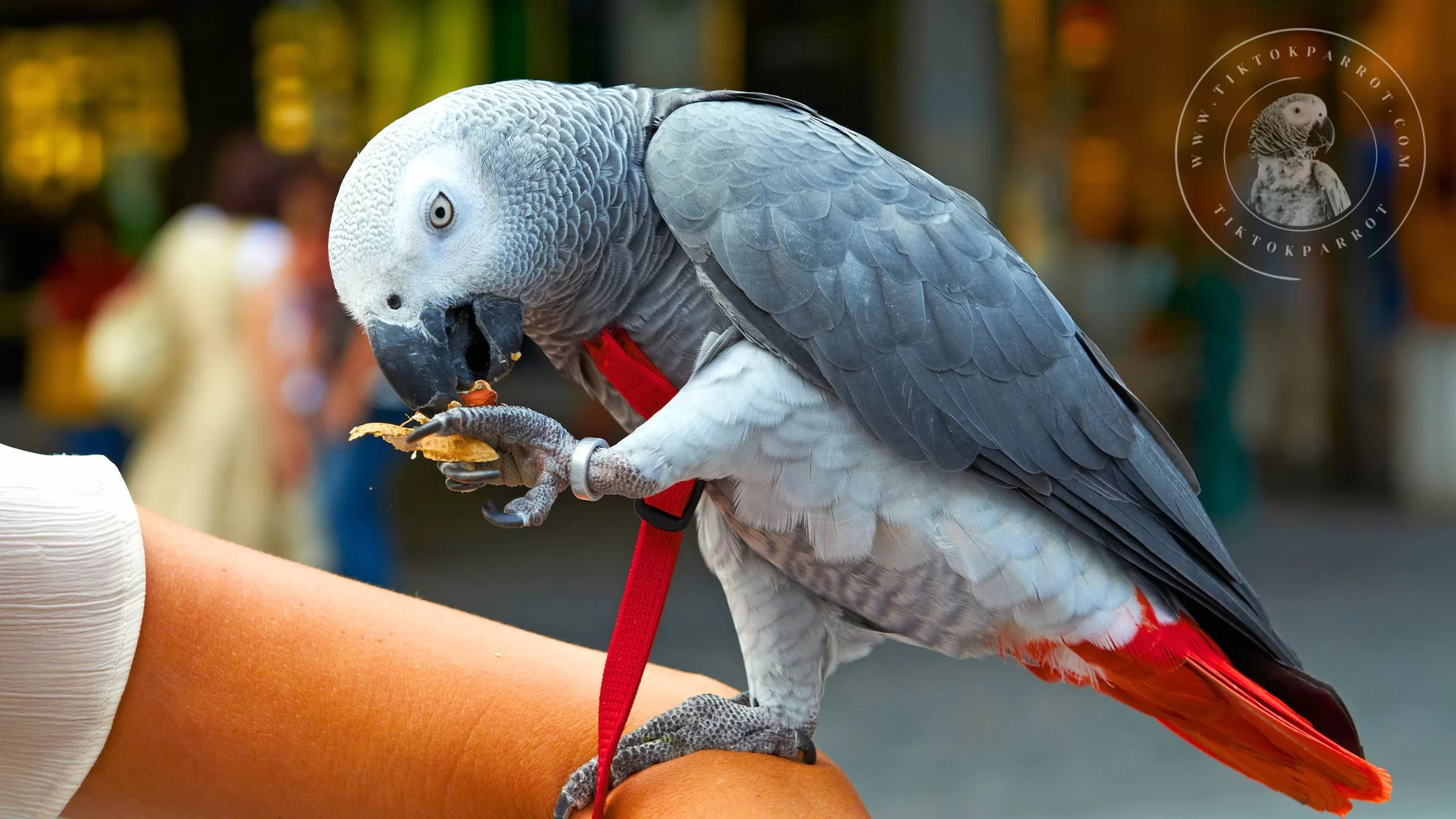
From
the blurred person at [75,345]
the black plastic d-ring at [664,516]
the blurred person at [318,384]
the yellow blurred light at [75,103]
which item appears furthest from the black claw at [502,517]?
the yellow blurred light at [75,103]

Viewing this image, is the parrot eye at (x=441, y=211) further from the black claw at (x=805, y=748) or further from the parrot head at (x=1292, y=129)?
the parrot head at (x=1292, y=129)

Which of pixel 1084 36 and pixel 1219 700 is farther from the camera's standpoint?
pixel 1084 36

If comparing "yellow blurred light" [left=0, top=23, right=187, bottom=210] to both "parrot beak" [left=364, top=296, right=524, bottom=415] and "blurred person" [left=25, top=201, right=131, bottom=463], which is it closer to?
"blurred person" [left=25, top=201, right=131, bottom=463]

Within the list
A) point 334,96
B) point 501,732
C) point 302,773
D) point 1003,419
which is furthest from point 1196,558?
point 334,96

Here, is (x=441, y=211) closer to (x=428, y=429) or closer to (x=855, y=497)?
(x=428, y=429)

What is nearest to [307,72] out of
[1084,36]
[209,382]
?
[209,382]

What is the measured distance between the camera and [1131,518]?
2.82 feet

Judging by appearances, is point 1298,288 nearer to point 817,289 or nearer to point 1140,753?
point 1140,753

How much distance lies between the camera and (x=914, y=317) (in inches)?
31.9

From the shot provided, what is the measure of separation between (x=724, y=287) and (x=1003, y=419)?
8.7 inches

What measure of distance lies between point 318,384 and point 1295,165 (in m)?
1.89

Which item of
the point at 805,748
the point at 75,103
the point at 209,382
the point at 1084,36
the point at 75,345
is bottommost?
the point at 75,345

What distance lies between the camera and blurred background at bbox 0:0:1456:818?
7.72 feet

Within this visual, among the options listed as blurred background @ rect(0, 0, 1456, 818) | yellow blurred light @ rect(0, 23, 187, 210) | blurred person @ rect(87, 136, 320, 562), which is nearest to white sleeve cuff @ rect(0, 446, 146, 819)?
blurred background @ rect(0, 0, 1456, 818)
